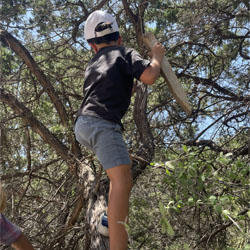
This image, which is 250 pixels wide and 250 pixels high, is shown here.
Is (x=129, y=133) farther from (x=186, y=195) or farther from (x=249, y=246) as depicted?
(x=249, y=246)

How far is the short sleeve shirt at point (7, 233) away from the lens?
225 cm

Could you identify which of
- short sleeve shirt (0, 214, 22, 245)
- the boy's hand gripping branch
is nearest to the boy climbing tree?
the boy's hand gripping branch

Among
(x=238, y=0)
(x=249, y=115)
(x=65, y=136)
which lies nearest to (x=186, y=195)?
(x=249, y=115)

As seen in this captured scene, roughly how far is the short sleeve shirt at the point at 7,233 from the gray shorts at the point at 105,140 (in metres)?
0.64

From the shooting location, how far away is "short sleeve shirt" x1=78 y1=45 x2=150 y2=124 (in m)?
2.29

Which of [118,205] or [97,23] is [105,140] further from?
[97,23]

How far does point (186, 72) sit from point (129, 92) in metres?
2.63

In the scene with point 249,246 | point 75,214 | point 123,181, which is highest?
point 75,214

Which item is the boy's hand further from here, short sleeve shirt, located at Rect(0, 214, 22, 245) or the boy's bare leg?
short sleeve shirt, located at Rect(0, 214, 22, 245)

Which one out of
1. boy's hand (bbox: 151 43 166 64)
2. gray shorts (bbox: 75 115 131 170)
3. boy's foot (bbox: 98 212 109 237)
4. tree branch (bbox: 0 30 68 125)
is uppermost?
tree branch (bbox: 0 30 68 125)

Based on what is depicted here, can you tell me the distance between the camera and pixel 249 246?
1.65m

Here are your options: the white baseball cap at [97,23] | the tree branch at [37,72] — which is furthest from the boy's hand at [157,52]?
the tree branch at [37,72]

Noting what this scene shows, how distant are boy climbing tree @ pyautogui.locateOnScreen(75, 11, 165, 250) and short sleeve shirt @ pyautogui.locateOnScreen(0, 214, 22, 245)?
490mm

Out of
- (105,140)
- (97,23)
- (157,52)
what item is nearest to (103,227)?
(105,140)
